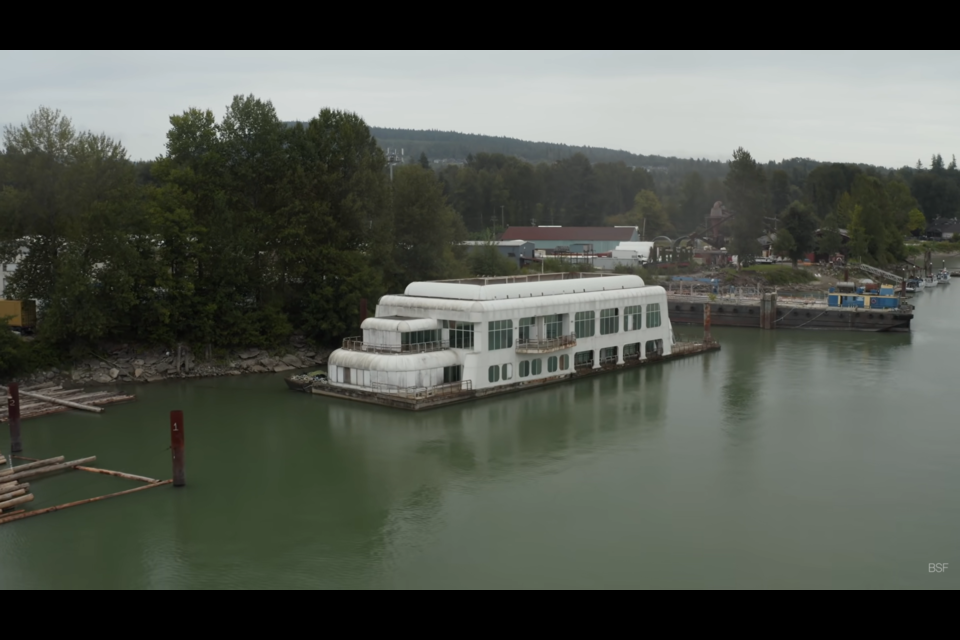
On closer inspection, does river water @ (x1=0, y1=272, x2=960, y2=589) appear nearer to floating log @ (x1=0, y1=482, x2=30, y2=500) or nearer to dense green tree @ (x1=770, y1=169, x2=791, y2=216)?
floating log @ (x1=0, y1=482, x2=30, y2=500)

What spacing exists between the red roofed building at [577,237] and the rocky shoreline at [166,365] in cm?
4239

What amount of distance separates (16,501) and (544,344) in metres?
16.4

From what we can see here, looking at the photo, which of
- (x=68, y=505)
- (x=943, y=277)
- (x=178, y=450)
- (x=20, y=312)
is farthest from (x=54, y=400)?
(x=943, y=277)

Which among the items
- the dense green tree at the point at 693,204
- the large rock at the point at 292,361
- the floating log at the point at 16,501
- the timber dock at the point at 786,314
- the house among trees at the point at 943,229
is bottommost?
the floating log at the point at 16,501

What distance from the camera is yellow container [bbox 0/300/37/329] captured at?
31531mm

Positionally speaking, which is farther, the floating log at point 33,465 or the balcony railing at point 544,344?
the balcony railing at point 544,344

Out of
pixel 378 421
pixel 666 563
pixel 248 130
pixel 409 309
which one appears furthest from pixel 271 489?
pixel 248 130

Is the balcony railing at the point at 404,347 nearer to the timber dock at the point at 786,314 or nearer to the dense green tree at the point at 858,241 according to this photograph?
the timber dock at the point at 786,314

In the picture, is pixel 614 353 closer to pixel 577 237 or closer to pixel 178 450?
pixel 178 450

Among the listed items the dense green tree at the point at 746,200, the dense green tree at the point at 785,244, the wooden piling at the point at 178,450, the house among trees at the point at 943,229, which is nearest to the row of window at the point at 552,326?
the wooden piling at the point at 178,450

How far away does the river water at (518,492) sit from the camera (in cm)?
1562

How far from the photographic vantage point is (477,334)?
28453 millimetres

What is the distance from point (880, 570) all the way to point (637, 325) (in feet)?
63.7

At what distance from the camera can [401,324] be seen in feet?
92.6
